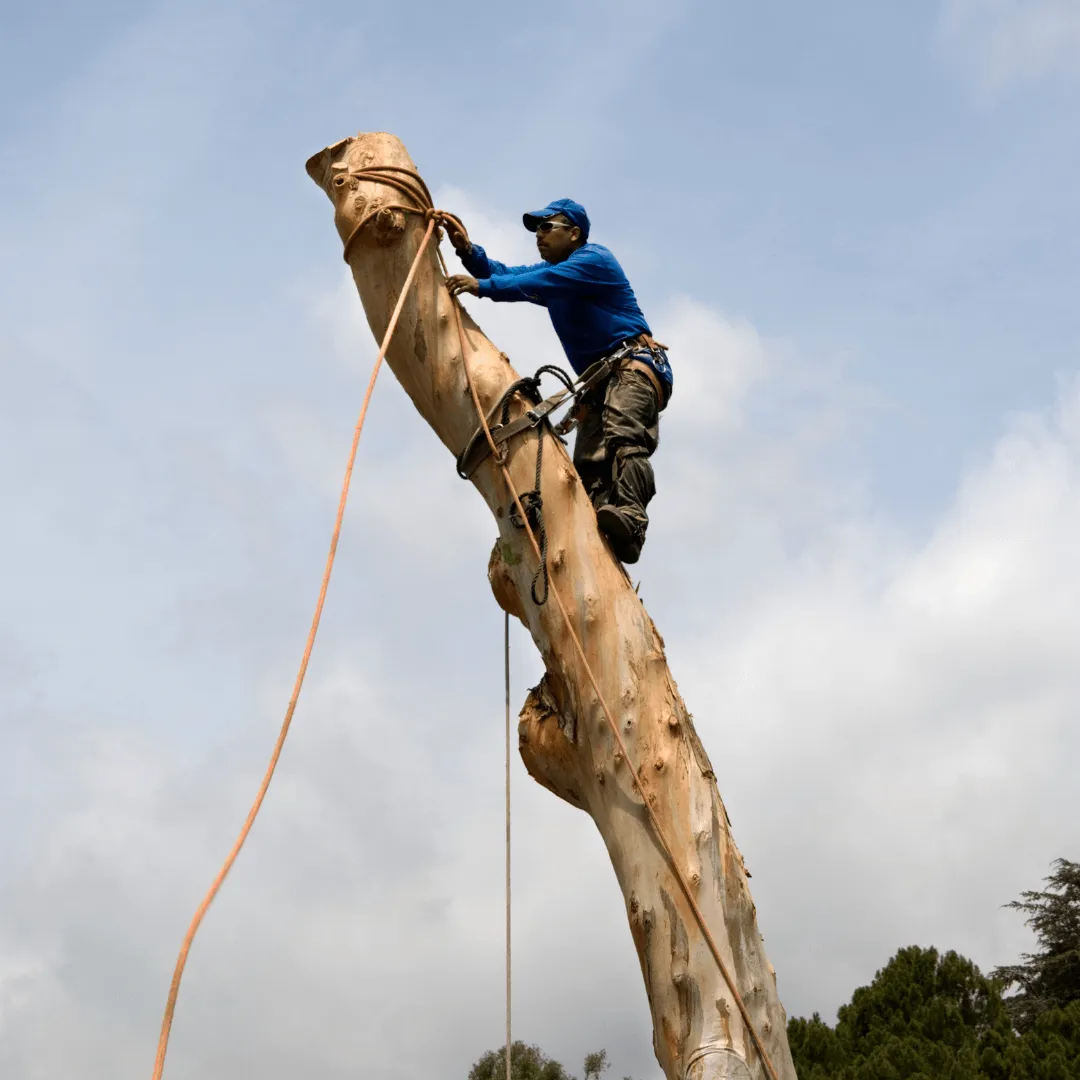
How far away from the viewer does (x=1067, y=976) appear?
20203 millimetres

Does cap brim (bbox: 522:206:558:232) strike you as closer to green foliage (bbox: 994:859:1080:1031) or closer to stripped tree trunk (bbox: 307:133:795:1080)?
stripped tree trunk (bbox: 307:133:795:1080)

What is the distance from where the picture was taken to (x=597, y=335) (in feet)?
18.5

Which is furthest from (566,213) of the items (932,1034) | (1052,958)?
(1052,958)

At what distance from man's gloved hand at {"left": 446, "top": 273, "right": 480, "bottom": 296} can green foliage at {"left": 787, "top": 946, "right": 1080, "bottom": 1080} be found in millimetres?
8662

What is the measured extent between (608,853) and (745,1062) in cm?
80

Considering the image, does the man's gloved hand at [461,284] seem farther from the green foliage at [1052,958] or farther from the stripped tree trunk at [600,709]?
the green foliage at [1052,958]

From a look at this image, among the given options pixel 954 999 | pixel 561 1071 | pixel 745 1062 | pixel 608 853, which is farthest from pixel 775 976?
pixel 561 1071

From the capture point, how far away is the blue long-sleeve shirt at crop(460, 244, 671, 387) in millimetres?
5461

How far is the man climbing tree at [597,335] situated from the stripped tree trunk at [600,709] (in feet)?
1.07

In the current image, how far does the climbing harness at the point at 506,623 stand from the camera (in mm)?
3855

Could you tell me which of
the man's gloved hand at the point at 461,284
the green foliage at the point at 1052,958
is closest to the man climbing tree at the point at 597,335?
the man's gloved hand at the point at 461,284

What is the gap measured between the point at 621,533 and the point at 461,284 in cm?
119

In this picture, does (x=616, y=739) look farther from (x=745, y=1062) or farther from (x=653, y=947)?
(x=745, y=1062)

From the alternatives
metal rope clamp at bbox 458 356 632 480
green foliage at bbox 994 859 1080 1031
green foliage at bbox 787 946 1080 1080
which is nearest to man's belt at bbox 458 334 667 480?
metal rope clamp at bbox 458 356 632 480
